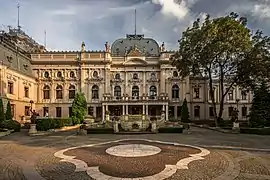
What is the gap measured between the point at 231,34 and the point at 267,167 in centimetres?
2152

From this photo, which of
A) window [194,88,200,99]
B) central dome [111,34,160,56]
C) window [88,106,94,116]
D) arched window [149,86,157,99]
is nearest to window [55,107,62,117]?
window [88,106,94,116]

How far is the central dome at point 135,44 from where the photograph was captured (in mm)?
59406

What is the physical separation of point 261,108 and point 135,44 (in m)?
34.0

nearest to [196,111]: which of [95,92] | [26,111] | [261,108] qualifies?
[95,92]

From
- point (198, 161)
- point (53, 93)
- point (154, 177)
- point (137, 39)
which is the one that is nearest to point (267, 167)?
point (198, 161)

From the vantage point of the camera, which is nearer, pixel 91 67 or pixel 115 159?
pixel 115 159

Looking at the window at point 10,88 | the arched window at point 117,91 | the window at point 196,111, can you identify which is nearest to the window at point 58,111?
the arched window at point 117,91

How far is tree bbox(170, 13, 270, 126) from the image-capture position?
98.0ft

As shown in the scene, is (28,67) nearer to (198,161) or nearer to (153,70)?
(153,70)

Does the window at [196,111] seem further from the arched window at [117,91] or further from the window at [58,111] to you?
the window at [58,111]

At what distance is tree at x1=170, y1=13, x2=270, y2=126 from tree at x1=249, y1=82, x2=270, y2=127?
4.59ft

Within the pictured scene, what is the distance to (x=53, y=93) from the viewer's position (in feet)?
177

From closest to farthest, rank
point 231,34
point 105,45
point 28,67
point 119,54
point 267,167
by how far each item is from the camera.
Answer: point 267,167 → point 231,34 → point 28,67 → point 105,45 → point 119,54

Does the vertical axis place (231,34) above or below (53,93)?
above
